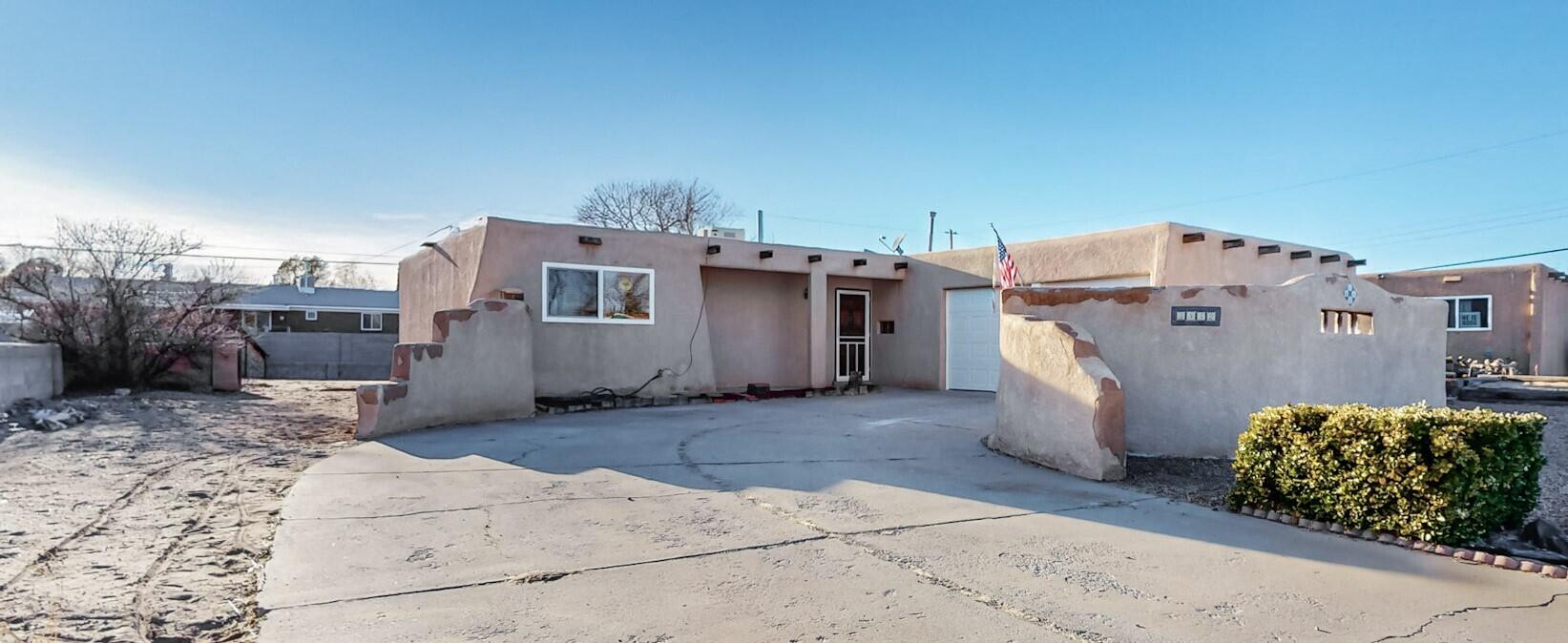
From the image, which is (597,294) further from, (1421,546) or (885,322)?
(1421,546)

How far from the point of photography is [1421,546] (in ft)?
15.8

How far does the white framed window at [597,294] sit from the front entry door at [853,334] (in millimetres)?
4722

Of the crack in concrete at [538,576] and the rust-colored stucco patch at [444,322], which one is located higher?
the rust-colored stucco patch at [444,322]

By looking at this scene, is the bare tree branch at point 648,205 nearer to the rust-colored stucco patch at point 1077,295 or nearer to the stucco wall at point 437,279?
the stucco wall at point 437,279

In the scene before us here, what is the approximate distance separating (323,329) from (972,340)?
2889cm

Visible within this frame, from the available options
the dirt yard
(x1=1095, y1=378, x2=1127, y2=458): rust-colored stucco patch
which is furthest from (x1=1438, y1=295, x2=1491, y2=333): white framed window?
the dirt yard

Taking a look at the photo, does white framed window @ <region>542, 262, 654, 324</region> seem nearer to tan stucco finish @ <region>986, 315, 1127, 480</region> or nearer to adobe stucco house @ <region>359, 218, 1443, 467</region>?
adobe stucco house @ <region>359, 218, 1443, 467</region>

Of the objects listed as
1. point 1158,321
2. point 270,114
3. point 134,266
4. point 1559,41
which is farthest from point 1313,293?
point 134,266

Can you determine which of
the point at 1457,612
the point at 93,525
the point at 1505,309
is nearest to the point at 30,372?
the point at 93,525

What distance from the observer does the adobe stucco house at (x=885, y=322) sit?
7.64m

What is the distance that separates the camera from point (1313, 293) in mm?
7836

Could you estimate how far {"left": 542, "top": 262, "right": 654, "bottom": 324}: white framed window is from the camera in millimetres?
12078

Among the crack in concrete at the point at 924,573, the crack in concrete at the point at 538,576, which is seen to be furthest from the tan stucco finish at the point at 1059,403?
the crack in concrete at the point at 538,576

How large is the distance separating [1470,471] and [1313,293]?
3531 millimetres
